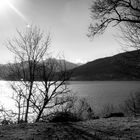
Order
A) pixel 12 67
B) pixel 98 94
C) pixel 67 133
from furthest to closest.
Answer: pixel 98 94 < pixel 12 67 < pixel 67 133

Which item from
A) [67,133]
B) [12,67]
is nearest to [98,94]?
[12,67]

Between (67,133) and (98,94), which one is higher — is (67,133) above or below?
above

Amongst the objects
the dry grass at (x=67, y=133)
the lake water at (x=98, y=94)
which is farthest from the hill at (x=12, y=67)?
the dry grass at (x=67, y=133)

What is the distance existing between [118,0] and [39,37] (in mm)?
9213

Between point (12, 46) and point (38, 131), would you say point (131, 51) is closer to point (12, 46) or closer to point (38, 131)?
point (38, 131)

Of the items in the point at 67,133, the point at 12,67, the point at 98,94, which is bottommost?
the point at 98,94

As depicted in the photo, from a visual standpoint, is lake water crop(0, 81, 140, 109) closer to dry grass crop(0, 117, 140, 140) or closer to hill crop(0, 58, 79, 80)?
hill crop(0, 58, 79, 80)

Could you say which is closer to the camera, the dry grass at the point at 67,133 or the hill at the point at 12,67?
the dry grass at the point at 67,133

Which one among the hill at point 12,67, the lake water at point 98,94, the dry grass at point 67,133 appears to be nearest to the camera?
the dry grass at point 67,133

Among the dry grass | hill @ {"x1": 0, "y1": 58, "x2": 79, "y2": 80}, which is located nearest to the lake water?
hill @ {"x1": 0, "y1": 58, "x2": 79, "y2": 80}

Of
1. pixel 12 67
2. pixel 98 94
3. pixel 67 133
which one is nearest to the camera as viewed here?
pixel 67 133

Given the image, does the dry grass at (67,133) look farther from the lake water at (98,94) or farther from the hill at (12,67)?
the lake water at (98,94)

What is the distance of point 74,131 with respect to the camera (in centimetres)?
658

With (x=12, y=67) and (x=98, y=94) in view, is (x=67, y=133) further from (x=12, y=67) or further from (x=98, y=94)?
(x=98, y=94)
